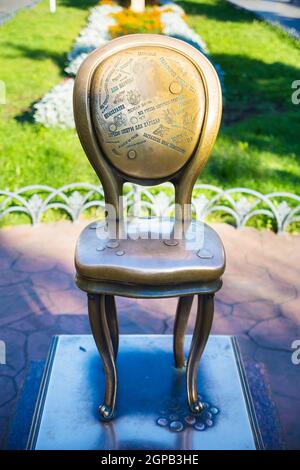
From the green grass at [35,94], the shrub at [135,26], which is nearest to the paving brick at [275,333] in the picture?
the green grass at [35,94]

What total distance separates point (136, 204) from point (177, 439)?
215cm

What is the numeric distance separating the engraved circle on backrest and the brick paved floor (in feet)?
4.35

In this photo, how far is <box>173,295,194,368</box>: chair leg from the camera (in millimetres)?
2314

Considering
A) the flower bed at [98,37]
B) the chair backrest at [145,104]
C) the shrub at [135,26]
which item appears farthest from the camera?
the shrub at [135,26]

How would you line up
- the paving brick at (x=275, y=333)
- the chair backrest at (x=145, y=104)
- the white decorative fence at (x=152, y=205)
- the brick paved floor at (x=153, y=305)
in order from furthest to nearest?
the white decorative fence at (x=152, y=205) → the paving brick at (x=275, y=333) → the brick paved floor at (x=153, y=305) → the chair backrest at (x=145, y=104)

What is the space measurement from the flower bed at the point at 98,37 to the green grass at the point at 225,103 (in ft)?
0.57

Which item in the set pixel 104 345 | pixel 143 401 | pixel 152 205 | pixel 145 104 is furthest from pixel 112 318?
pixel 152 205

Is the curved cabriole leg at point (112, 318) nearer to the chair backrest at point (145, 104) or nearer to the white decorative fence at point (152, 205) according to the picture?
the chair backrest at point (145, 104)

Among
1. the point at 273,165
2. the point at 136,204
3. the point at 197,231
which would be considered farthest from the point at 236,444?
the point at 273,165

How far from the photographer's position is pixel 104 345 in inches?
80.7

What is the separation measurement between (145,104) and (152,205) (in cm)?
215

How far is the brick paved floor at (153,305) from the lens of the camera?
8.93ft

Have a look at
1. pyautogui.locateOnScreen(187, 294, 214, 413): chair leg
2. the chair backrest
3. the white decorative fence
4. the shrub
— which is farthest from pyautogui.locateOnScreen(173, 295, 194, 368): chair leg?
the shrub
